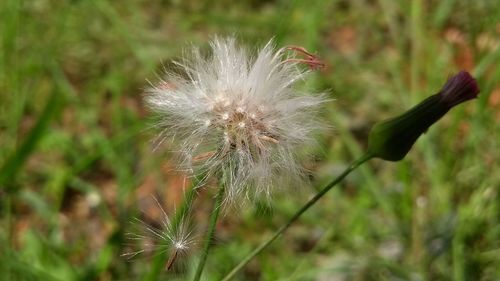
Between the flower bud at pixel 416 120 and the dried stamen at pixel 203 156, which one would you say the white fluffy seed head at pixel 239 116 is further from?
the flower bud at pixel 416 120

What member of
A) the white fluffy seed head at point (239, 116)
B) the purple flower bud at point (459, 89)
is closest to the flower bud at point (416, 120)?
the purple flower bud at point (459, 89)

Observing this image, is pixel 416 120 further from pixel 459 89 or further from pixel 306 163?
pixel 306 163

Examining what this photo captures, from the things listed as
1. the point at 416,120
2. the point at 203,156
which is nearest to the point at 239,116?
the point at 203,156

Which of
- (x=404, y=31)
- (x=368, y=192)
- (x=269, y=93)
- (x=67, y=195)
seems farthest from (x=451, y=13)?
(x=269, y=93)

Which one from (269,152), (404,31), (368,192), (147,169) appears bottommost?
(269,152)

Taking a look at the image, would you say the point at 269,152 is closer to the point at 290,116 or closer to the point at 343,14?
the point at 290,116

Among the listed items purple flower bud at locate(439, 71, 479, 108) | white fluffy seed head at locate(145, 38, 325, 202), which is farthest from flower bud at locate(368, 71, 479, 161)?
white fluffy seed head at locate(145, 38, 325, 202)

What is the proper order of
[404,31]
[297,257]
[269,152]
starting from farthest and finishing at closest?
[404,31] < [297,257] < [269,152]
